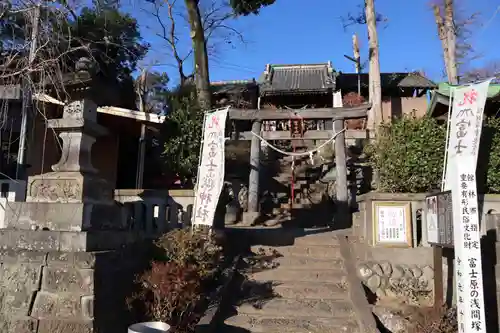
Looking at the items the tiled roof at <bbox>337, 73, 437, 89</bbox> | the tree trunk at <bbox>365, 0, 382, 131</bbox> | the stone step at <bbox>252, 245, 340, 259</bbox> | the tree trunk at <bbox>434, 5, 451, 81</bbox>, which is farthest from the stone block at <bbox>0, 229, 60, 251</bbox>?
the tiled roof at <bbox>337, 73, 437, 89</bbox>

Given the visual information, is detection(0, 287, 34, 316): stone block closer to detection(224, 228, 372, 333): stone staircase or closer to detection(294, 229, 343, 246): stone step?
detection(224, 228, 372, 333): stone staircase

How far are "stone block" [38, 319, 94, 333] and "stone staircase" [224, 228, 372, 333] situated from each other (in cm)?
211

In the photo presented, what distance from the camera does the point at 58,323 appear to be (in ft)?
16.9

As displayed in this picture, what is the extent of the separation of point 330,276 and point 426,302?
1.75 m

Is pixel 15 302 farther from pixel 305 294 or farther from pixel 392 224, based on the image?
pixel 392 224

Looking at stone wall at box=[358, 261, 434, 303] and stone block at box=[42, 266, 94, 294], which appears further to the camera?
stone wall at box=[358, 261, 434, 303]

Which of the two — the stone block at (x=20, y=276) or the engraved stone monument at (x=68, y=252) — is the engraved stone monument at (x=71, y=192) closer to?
the engraved stone monument at (x=68, y=252)

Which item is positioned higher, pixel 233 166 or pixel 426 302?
pixel 233 166

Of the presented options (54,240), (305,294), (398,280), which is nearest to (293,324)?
(305,294)

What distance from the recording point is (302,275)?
A: 313 inches

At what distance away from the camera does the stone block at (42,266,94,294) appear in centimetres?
513

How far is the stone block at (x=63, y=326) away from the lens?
5074mm

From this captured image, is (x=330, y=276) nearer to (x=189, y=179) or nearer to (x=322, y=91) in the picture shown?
(x=189, y=179)

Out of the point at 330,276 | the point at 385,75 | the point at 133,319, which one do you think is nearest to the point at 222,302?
the point at 133,319
